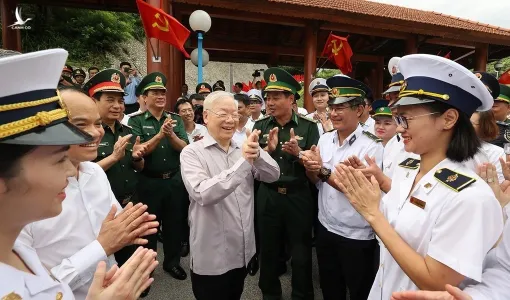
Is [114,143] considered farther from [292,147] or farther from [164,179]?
[292,147]

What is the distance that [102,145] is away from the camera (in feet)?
10.4

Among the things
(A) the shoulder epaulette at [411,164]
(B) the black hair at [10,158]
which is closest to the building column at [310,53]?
(A) the shoulder epaulette at [411,164]

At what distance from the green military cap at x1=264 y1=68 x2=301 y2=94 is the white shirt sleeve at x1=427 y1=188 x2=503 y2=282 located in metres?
2.14

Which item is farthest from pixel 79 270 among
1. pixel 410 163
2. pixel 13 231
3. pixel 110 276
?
pixel 410 163

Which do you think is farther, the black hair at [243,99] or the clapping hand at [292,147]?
the black hair at [243,99]

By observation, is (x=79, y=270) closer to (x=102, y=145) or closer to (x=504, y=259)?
(x=504, y=259)

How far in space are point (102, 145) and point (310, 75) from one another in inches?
275

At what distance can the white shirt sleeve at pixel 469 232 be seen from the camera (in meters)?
1.20

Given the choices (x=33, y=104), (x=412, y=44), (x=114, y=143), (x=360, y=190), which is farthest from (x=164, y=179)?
(x=412, y=44)

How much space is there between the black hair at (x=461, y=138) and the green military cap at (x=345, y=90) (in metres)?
1.43

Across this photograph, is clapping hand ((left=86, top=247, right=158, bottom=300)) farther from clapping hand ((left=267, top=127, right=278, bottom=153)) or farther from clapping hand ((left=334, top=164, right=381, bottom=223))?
clapping hand ((left=267, top=127, right=278, bottom=153))

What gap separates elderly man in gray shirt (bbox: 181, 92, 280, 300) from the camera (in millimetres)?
2234

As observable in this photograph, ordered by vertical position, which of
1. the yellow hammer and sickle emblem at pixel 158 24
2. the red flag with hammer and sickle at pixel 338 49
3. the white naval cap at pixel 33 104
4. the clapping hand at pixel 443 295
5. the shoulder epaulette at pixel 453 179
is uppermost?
the yellow hammer and sickle emblem at pixel 158 24

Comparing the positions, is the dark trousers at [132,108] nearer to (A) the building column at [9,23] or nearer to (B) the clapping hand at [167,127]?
(A) the building column at [9,23]
